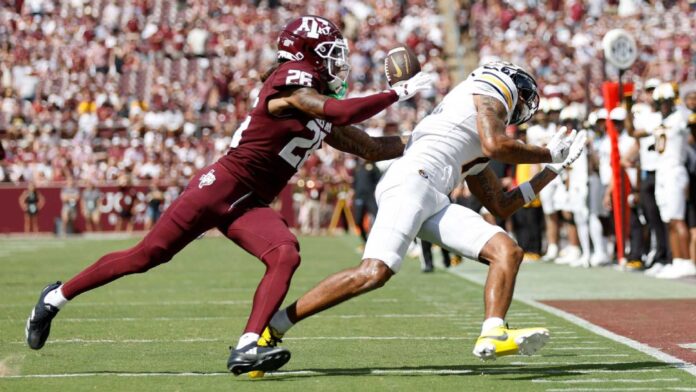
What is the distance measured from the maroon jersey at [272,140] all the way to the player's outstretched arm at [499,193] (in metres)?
1.07

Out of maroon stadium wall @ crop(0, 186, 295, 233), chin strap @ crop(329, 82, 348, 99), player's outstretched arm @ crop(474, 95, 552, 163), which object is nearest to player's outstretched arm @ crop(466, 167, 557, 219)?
player's outstretched arm @ crop(474, 95, 552, 163)

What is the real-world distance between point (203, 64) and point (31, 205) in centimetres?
646

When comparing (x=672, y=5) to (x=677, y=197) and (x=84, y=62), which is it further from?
(x=677, y=197)

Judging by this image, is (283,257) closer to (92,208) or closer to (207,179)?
(207,179)

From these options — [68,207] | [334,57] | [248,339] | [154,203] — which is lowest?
[68,207]

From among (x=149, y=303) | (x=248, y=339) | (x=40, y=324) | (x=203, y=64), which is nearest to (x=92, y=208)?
(x=203, y=64)

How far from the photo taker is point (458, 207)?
22.2 ft

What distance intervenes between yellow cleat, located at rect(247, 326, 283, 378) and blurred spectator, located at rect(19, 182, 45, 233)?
872 inches

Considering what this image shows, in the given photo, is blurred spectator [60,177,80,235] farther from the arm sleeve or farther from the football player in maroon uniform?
the arm sleeve

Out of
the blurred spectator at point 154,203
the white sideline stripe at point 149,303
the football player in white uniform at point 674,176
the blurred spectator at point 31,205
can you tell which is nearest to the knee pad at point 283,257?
the white sideline stripe at point 149,303

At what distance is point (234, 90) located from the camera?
30812 mm

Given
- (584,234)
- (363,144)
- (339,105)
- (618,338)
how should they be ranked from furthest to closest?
(584,234), (618,338), (363,144), (339,105)

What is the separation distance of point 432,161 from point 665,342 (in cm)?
215

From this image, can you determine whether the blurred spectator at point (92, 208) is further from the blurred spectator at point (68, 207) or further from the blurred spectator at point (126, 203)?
the blurred spectator at point (126, 203)
